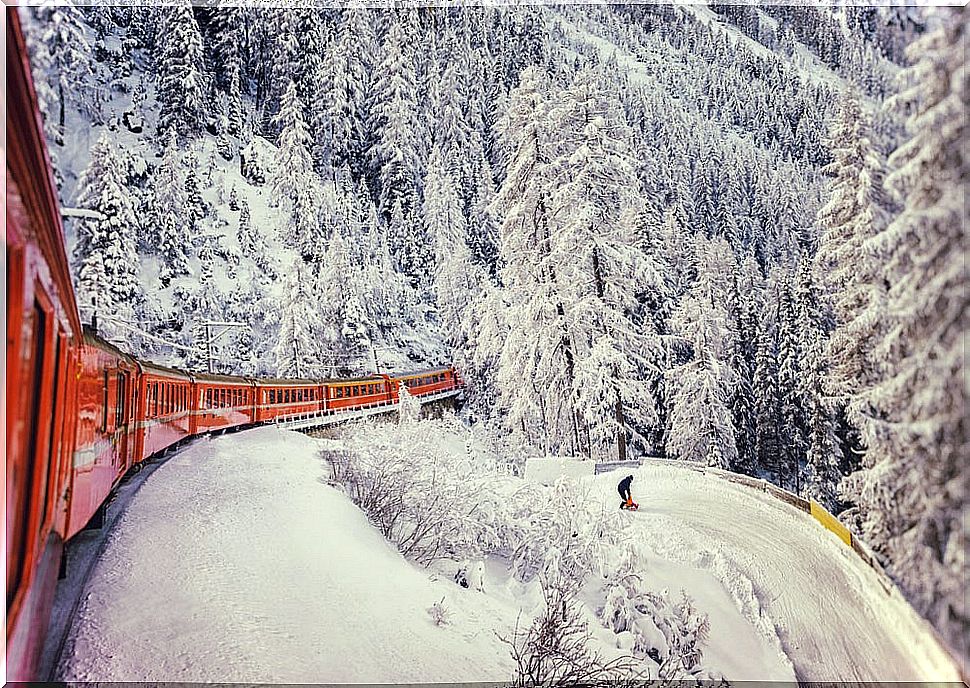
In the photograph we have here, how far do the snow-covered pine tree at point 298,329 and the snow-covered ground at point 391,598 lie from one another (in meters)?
2.45

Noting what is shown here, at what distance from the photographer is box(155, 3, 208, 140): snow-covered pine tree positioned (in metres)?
5.46

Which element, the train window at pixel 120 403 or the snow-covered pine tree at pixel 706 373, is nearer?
the train window at pixel 120 403

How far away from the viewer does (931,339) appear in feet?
9.06

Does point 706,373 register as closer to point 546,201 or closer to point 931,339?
point 546,201

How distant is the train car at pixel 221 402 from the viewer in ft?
28.3

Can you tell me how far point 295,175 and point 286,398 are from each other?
5356 millimetres

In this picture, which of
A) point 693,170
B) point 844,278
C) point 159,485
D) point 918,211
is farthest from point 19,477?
point 693,170

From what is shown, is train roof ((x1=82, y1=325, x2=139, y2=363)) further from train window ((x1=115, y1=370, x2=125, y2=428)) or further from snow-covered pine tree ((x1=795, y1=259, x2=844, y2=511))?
snow-covered pine tree ((x1=795, y1=259, x2=844, y2=511))

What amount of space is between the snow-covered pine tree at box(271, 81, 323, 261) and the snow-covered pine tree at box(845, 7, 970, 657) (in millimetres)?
4903

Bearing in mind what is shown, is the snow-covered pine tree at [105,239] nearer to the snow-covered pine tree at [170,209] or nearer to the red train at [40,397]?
the snow-covered pine tree at [170,209]

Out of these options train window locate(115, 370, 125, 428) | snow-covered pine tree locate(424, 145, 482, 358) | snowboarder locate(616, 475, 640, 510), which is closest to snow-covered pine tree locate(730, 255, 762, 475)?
snowboarder locate(616, 475, 640, 510)

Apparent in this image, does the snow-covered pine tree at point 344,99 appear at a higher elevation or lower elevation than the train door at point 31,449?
higher

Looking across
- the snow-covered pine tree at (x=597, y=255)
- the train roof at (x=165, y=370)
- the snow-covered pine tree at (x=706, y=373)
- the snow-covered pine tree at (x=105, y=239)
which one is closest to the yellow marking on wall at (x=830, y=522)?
the snow-covered pine tree at (x=706, y=373)

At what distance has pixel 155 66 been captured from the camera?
547 cm
